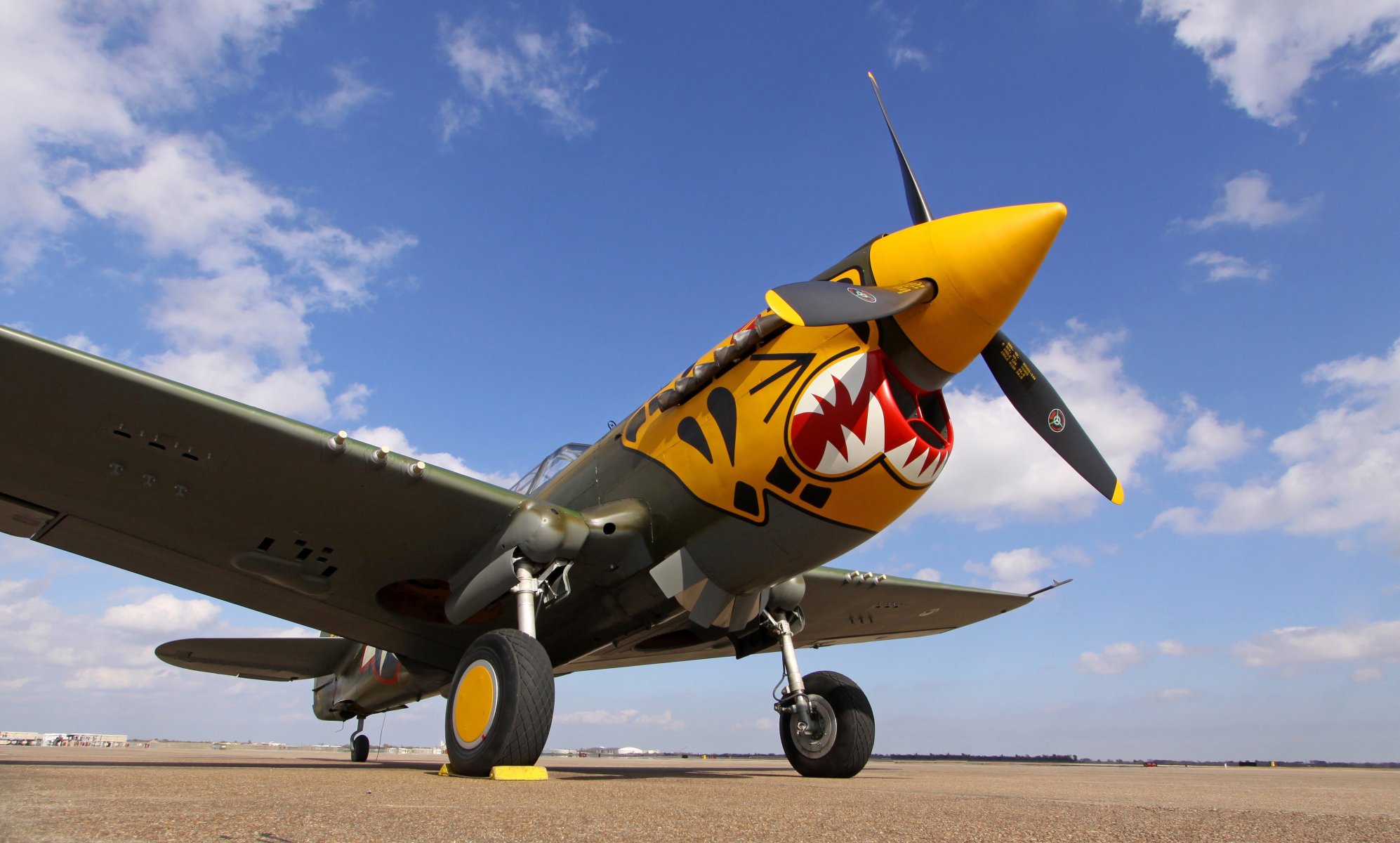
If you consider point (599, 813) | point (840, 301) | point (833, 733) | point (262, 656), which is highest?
point (840, 301)

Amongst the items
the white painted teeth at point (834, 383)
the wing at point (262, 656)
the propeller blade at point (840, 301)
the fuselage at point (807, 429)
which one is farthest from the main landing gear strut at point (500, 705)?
the wing at point (262, 656)

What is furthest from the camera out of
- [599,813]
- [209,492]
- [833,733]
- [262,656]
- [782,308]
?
[262,656]

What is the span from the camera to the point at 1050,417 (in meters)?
7.37

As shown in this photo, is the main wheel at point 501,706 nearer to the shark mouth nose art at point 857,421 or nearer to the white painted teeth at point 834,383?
the shark mouth nose art at point 857,421

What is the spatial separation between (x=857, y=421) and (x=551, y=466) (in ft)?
15.7

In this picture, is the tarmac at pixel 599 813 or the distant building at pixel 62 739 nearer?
the tarmac at pixel 599 813

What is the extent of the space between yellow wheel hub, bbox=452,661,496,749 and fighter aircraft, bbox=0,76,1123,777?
0.07ft

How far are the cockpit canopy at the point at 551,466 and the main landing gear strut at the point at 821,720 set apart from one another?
2.91 meters

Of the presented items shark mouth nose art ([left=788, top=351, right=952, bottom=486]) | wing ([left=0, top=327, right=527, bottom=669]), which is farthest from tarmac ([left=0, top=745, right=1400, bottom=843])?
shark mouth nose art ([left=788, top=351, right=952, bottom=486])

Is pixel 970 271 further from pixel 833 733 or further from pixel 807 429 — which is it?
pixel 833 733

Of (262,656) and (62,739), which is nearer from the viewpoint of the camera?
(262,656)

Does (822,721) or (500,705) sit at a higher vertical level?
(500,705)

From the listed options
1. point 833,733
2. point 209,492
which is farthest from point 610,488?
point 833,733

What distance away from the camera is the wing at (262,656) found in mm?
11180
